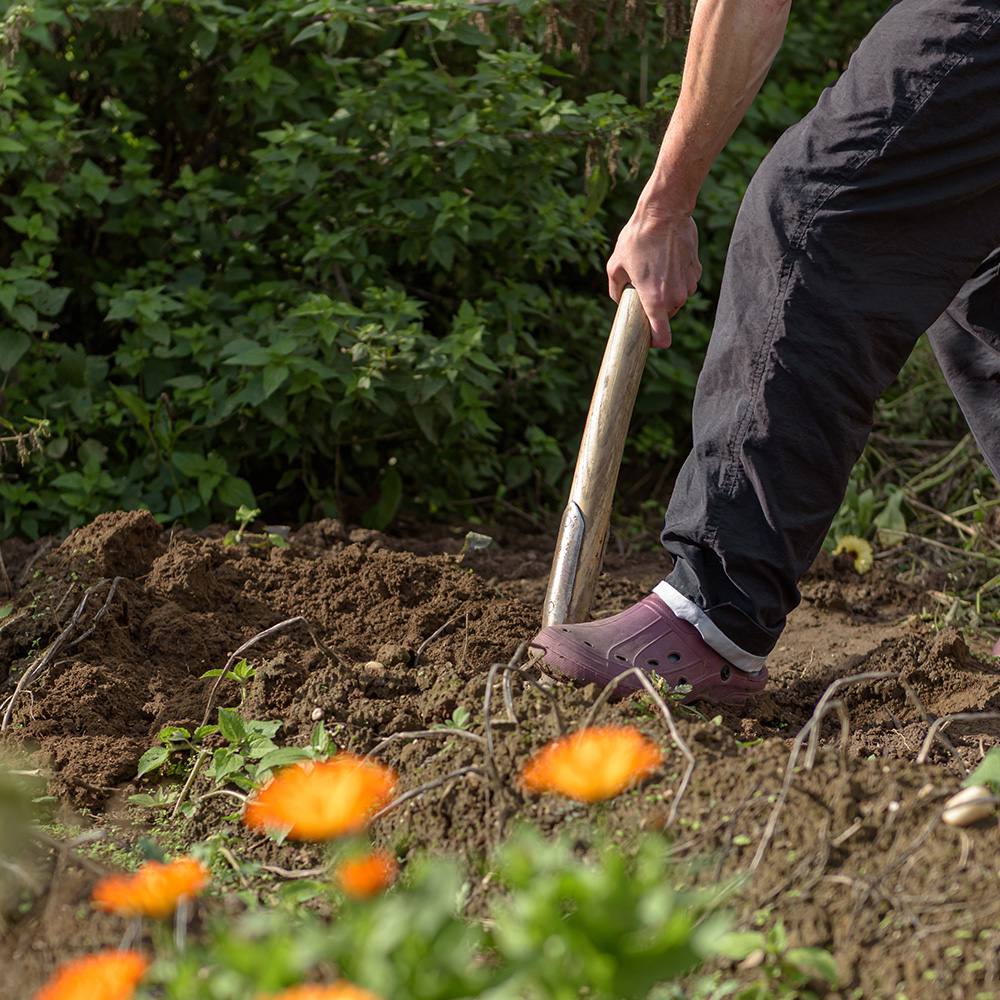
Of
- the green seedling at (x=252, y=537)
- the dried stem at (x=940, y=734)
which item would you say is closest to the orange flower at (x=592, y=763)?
the dried stem at (x=940, y=734)

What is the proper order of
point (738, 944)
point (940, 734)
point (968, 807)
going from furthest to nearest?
point (940, 734)
point (968, 807)
point (738, 944)

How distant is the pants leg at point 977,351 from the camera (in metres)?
2.17

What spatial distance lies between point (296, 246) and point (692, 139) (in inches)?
72.4

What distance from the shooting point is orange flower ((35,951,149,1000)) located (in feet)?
2.47

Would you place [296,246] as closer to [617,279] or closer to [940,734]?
[617,279]

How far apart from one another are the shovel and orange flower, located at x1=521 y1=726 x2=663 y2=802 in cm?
69

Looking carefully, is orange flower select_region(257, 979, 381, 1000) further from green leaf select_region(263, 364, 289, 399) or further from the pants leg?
green leaf select_region(263, 364, 289, 399)

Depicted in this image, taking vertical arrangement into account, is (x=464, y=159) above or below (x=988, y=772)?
above

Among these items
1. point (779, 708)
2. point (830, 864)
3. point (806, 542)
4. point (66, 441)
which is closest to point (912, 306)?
point (806, 542)

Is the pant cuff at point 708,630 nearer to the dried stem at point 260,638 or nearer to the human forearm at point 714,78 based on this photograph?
the dried stem at point 260,638

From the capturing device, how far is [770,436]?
5.80 feet

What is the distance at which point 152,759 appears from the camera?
65.5 inches

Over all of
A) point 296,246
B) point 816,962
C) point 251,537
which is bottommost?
point 251,537

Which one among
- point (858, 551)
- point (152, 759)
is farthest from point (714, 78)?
point (858, 551)
